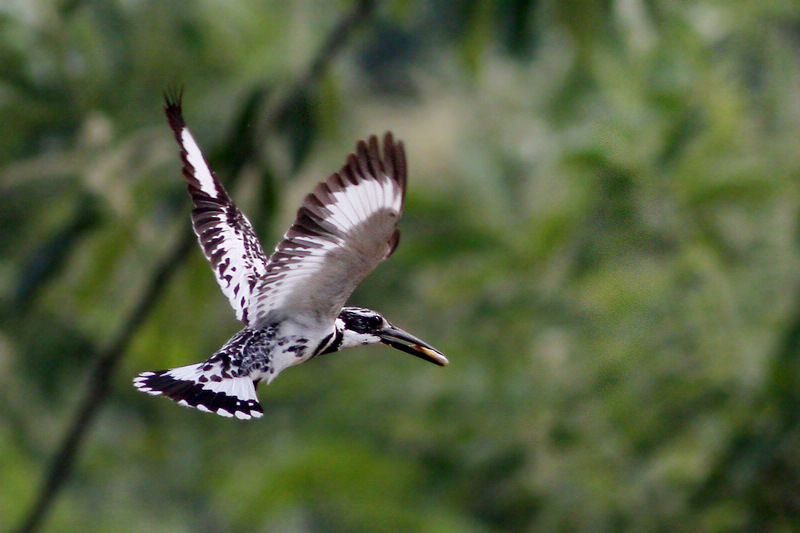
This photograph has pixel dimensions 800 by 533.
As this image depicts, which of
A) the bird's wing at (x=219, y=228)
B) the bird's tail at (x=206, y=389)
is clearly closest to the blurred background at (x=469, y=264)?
the bird's wing at (x=219, y=228)

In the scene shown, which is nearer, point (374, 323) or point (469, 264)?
point (374, 323)

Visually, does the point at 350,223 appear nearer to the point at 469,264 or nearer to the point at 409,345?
the point at 409,345

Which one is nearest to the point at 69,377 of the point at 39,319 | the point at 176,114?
the point at 39,319

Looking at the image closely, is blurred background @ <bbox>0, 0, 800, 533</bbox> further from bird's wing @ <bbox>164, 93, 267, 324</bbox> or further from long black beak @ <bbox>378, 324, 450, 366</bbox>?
long black beak @ <bbox>378, 324, 450, 366</bbox>

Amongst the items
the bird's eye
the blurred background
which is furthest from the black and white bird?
the blurred background

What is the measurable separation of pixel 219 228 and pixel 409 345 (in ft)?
2.17

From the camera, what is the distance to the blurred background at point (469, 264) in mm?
4660

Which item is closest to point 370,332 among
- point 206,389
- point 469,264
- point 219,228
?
point 206,389

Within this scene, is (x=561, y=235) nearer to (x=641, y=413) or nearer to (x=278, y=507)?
(x=641, y=413)

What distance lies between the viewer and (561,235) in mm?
5660

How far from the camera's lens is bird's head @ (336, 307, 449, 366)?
93.8 inches

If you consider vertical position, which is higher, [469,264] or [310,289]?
[469,264]

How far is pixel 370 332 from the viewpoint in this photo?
242 centimetres

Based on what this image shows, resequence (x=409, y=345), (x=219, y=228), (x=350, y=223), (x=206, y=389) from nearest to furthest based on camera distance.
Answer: (x=350, y=223)
(x=206, y=389)
(x=409, y=345)
(x=219, y=228)
